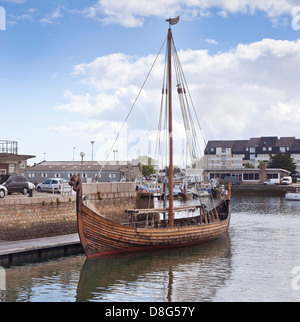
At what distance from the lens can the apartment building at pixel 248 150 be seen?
14025cm

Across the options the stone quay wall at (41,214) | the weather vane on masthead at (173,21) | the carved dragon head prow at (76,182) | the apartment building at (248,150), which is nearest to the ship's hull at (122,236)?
the carved dragon head prow at (76,182)

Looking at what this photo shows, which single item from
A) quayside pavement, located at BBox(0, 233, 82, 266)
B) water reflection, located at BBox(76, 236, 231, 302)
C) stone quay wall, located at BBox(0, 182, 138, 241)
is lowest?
water reflection, located at BBox(76, 236, 231, 302)

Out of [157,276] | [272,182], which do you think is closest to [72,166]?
[272,182]

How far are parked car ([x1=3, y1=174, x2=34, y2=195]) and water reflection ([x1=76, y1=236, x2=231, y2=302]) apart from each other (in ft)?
37.9

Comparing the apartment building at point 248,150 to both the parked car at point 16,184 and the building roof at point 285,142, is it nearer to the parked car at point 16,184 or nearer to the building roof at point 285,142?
the building roof at point 285,142

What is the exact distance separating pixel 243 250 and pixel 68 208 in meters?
12.5

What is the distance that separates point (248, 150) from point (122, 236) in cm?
12622

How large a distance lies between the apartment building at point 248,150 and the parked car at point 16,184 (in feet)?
367

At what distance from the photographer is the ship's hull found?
76.9 feet

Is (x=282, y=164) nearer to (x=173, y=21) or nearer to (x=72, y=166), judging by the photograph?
(x=72, y=166)

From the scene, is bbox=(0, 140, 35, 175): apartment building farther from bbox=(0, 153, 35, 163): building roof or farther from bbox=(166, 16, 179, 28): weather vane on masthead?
bbox=(166, 16, 179, 28): weather vane on masthead

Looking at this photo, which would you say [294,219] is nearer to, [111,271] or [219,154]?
[111,271]

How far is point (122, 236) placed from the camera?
24.7m

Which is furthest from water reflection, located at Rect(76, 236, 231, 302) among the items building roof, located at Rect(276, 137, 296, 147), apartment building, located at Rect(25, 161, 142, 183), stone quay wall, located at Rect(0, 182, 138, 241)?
building roof, located at Rect(276, 137, 296, 147)
